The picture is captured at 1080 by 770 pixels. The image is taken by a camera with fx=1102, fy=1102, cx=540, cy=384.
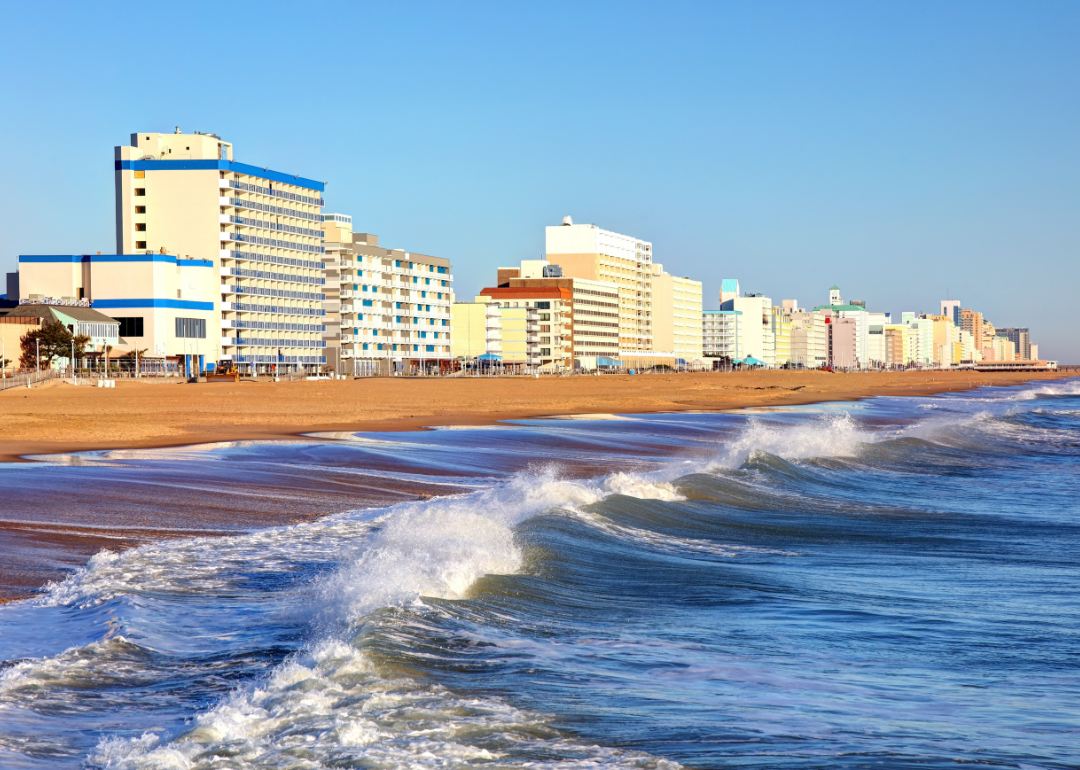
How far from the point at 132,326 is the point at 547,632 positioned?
9838 cm

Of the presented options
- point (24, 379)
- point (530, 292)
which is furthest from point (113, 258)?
point (530, 292)

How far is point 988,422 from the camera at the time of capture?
134 feet

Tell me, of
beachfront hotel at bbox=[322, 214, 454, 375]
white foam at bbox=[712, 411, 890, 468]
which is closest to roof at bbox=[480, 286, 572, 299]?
beachfront hotel at bbox=[322, 214, 454, 375]

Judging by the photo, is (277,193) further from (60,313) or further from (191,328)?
(60,313)

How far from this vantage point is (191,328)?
103062 millimetres

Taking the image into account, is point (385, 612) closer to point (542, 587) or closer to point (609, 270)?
point (542, 587)

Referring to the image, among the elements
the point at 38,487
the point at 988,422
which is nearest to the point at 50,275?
the point at 988,422

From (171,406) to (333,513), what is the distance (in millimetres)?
31690

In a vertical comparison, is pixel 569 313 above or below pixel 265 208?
below

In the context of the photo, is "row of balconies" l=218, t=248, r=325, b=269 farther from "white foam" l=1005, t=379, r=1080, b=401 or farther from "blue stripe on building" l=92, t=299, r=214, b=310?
"white foam" l=1005, t=379, r=1080, b=401

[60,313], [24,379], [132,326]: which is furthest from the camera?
[132,326]

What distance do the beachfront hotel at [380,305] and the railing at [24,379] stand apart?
54.6 meters

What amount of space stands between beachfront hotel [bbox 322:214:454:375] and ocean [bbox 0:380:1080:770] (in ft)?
368

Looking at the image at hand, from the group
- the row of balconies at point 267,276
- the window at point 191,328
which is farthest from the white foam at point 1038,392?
the row of balconies at point 267,276
